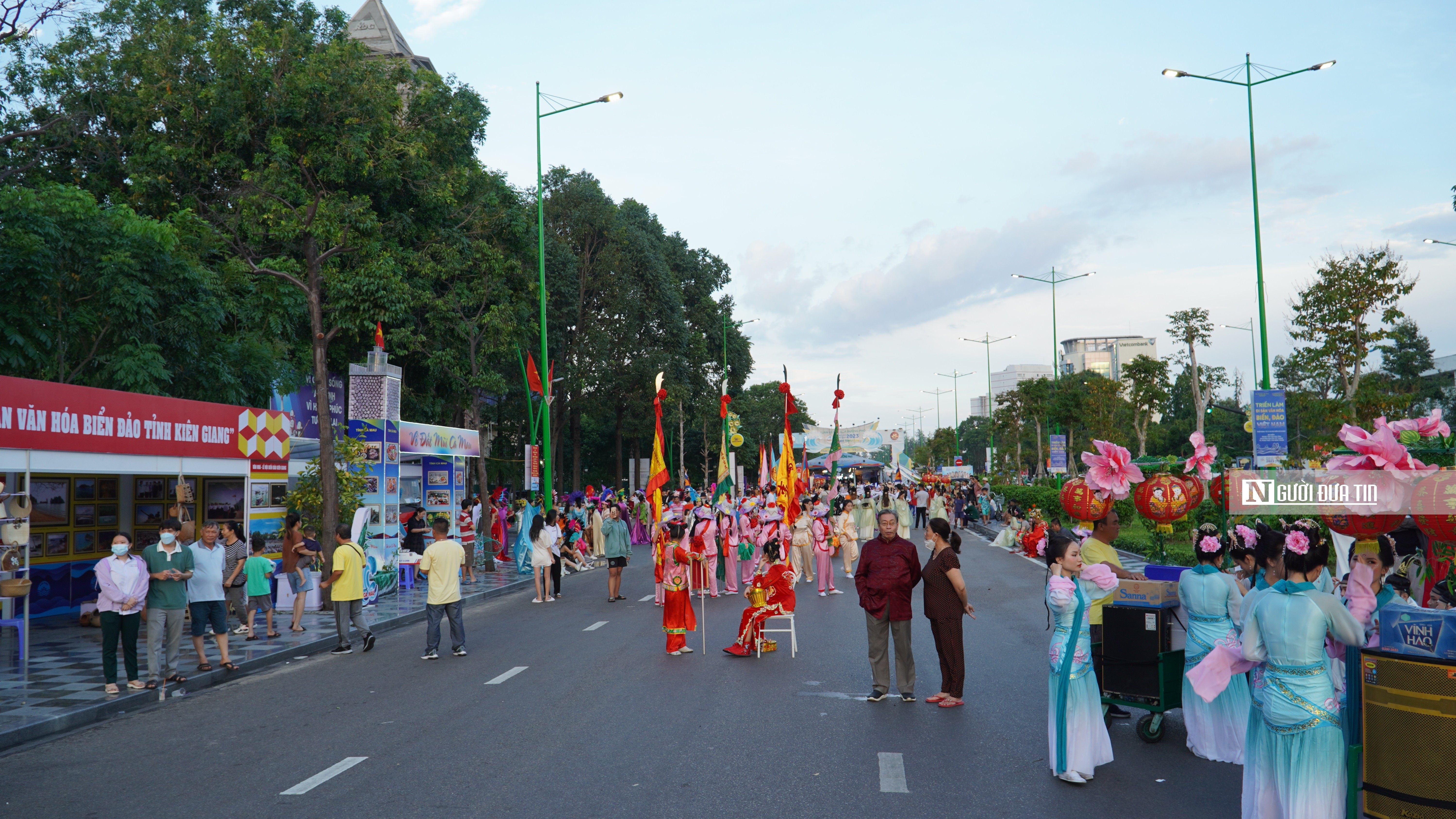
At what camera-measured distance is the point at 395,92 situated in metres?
27.8

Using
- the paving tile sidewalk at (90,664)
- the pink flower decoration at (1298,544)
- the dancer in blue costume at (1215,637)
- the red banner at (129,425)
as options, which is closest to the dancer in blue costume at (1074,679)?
the dancer in blue costume at (1215,637)

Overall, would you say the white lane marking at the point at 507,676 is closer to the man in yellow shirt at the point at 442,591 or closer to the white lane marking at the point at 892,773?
the man in yellow shirt at the point at 442,591

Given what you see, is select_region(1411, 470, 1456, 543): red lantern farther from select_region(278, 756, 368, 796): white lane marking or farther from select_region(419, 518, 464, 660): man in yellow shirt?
select_region(419, 518, 464, 660): man in yellow shirt

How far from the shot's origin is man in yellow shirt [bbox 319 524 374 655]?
12.7 meters

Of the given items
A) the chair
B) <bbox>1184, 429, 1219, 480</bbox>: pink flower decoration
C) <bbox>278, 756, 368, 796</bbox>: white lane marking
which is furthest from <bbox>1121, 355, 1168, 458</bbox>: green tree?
<bbox>278, 756, 368, 796</bbox>: white lane marking

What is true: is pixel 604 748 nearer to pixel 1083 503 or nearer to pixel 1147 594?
pixel 1147 594

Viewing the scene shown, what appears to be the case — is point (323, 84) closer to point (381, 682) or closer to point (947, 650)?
point (381, 682)

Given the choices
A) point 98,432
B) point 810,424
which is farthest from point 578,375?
point 810,424

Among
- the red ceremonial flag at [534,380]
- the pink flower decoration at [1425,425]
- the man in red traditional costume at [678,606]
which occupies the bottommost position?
the man in red traditional costume at [678,606]

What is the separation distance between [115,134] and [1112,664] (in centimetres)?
2922

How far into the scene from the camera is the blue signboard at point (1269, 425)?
18.5 metres

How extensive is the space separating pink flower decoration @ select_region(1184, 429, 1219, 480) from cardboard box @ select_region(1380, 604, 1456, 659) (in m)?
3.46

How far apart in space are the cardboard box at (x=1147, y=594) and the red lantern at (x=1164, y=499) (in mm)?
777

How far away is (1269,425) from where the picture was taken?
18.5 metres
